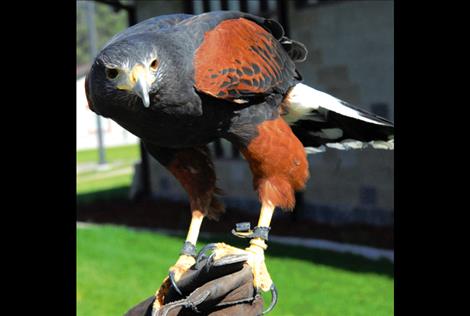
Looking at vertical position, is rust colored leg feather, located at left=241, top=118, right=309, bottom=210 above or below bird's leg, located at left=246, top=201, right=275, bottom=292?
above

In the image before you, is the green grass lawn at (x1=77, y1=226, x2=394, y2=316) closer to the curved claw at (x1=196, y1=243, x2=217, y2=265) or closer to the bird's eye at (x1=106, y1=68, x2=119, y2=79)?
the curved claw at (x1=196, y1=243, x2=217, y2=265)

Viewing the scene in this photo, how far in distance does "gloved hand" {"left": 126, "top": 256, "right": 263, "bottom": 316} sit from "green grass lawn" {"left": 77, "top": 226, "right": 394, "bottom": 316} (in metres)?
2.32

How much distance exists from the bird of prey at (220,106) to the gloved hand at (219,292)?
7cm

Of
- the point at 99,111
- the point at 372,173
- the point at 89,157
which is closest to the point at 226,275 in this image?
the point at 99,111

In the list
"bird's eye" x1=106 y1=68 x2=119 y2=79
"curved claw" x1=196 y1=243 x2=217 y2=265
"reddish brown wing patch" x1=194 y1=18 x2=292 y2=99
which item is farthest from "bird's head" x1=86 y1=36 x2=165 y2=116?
"curved claw" x1=196 y1=243 x2=217 y2=265

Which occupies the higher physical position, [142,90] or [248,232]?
[142,90]

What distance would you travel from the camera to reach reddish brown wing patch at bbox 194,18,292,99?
2410mm

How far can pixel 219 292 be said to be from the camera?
2373mm

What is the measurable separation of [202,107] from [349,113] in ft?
2.91

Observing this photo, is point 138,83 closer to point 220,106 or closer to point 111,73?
point 111,73

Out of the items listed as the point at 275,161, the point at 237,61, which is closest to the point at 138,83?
the point at 237,61

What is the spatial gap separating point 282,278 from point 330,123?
109 inches

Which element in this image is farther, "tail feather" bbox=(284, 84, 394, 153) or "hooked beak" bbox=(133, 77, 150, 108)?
"tail feather" bbox=(284, 84, 394, 153)

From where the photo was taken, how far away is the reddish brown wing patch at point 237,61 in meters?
2.41
